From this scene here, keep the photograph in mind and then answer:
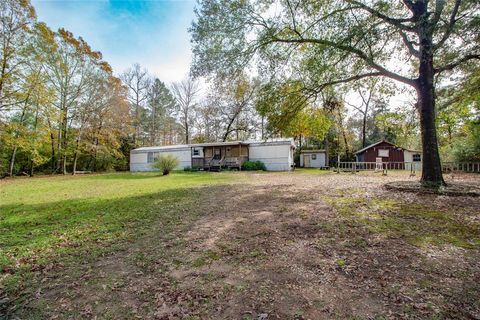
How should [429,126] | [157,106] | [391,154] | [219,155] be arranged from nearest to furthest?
[429,126], [219,155], [391,154], [157,106]

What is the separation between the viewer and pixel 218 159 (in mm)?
24328

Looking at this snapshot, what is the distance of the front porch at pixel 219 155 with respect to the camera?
22.9 meters

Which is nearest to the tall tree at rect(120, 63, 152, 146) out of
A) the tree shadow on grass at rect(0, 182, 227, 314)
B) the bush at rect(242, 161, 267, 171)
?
the bush at rect(242, 161, 267, 171)

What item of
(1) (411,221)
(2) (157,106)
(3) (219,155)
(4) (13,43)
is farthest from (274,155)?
(2) (157,106)

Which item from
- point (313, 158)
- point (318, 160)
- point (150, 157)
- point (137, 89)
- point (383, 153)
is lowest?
point (318, 160)

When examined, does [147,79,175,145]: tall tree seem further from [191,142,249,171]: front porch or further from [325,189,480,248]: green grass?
[325,189,480,248]: green grass

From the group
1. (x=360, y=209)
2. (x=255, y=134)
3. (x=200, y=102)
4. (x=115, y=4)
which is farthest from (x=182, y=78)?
(x=360, y=209)

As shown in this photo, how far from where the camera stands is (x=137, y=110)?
1296 inches

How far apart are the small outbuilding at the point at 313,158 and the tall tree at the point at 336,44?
18.9m

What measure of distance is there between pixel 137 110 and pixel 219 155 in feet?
53.4

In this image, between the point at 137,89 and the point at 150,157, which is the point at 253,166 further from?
the point at 137,89

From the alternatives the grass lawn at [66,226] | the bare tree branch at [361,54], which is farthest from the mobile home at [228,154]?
the grass lawn at [66,226]

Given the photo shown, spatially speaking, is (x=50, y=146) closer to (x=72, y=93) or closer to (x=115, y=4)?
(x=72, y=93)

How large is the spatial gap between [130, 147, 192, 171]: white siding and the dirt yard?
21.0m
